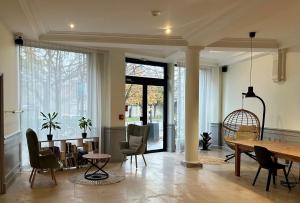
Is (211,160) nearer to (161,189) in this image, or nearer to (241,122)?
(241,122)

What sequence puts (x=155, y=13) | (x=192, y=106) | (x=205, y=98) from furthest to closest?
(x=205, y=98) < (x=192, y=106) < (x=155, y=13)

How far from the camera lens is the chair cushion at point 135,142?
6435mm

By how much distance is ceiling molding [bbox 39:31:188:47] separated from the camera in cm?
567

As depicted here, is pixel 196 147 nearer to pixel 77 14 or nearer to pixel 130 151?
pixel 130 151

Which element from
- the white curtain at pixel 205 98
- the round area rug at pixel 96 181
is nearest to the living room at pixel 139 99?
the round area rug at pixel 96 181

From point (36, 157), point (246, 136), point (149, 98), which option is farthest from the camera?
point (149, 98)

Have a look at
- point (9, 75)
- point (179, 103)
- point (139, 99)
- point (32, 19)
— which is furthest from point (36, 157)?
point (179, 103)

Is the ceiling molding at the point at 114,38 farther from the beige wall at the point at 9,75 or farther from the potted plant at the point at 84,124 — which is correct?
the potted plant at the point at 84,124

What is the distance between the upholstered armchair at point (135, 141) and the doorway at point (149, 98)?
0.83 meters

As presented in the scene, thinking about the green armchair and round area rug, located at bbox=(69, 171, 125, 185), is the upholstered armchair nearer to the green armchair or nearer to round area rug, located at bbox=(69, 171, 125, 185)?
round area rug, located at bbox=(69, 171, 125, 185)

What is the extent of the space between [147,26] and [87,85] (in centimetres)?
232

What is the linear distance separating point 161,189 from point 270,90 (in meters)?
4.24

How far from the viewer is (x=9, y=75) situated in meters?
5.09

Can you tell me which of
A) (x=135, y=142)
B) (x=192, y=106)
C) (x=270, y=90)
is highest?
(x=270, y=90)
